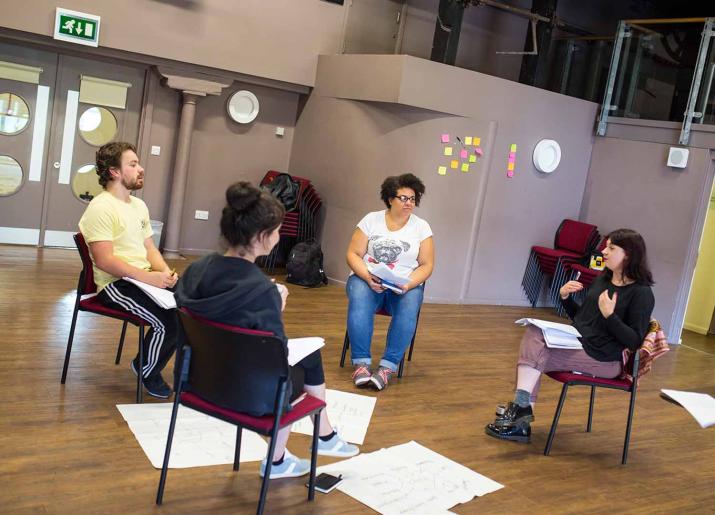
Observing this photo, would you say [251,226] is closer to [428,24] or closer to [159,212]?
[159,212]

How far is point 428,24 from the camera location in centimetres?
870

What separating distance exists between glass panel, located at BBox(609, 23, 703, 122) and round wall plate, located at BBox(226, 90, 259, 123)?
387 cm

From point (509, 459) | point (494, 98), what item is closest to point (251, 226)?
point (509, 459)

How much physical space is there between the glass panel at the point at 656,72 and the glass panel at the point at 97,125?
5267 mm

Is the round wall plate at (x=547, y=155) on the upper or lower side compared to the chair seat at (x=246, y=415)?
upper

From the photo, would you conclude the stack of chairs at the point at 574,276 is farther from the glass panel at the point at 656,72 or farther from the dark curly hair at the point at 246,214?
the dark curly hair at the point at 246,214

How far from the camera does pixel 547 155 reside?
8039 mm

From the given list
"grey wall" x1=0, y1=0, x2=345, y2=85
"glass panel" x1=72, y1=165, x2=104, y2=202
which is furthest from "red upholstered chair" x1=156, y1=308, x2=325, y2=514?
"glass panel" x1=72, y1=165, x2=104, y2=202

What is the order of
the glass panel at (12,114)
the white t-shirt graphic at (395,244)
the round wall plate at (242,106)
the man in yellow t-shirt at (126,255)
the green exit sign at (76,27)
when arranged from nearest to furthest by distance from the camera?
the man in yellow t-shirt at (126,255), the white t-shirt graphic at (395,244), the green exit sign at (76,27), the glass panel at (12,114), the round wall plate at (242,106)

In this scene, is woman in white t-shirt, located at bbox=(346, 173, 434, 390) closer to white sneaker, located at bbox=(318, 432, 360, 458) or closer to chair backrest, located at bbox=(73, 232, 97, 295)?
white sneaker, located at bbox=(318, 432, 360, 458)

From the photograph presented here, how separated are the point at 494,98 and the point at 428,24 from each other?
5.48 feet

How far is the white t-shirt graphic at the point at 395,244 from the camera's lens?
15.5ft

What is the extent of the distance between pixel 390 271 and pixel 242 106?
436cm

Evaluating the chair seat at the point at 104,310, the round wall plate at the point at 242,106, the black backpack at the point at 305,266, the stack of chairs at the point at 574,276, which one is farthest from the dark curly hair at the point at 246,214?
the round wall plate at the point at 242,106
